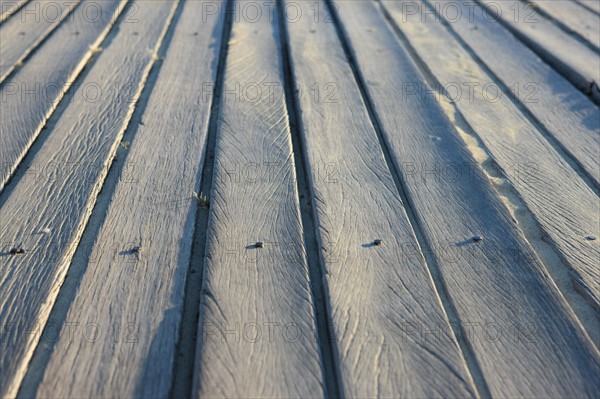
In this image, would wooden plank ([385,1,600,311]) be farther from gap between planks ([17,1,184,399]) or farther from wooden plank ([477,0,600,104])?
gap between planks ([17,1,184,399])

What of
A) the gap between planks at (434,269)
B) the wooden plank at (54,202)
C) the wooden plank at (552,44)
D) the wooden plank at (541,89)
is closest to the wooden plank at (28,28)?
the wooden plank at (54,202)

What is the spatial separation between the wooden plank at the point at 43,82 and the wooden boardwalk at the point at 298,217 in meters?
0.01

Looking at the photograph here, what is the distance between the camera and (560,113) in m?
1.94

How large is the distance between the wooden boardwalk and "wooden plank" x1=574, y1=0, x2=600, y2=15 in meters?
0.65

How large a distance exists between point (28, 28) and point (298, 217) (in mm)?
1867

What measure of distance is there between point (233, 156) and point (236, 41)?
1.00 m

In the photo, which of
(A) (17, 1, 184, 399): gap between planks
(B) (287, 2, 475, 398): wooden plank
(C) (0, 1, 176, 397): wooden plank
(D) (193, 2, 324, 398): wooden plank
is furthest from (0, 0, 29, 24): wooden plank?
(B) (287, 2, 475, 398): wooden plank

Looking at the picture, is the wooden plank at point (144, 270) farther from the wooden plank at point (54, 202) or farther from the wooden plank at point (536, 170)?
the wooden plank at point (536, 170)

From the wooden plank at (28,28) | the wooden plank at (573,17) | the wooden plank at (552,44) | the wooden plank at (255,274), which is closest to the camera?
the wooden plank at (255,274)

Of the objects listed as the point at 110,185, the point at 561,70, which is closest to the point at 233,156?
the point at 110,185

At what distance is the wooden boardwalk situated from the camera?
104 cm

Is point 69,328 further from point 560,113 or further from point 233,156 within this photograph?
point 560,113

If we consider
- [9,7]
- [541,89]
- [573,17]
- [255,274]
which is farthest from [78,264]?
[573,17]

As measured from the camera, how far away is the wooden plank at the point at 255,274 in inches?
39.8
